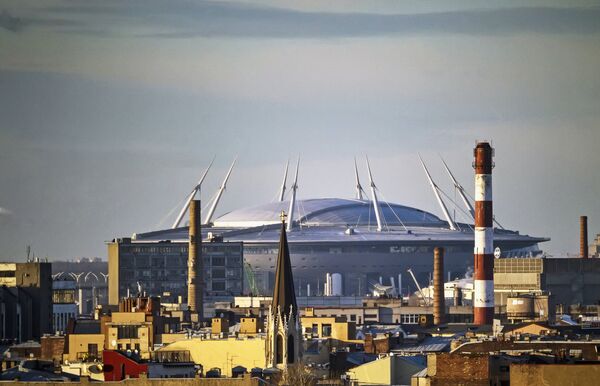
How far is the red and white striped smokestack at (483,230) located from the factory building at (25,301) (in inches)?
1021

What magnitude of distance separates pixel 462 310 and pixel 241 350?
76.3 metres

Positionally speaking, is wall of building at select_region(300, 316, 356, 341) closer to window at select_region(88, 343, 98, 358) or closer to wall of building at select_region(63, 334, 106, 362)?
wall of building at select_region(63, 334, 106, 362)

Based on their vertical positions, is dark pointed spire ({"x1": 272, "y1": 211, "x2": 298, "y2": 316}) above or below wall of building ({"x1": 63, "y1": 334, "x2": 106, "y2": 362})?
above

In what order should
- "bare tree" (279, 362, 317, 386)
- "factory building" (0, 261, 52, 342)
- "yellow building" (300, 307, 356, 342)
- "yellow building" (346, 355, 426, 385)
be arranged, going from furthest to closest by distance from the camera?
"factory building" (0, 261, 52, 342) < "yellow building" (300, 307, 356, 342) < "yellow building" (346, 355, 426, 385) < "bare tree" (279, 362, 317, 386)

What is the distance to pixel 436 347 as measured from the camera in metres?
124

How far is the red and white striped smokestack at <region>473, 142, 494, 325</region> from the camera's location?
562 ft

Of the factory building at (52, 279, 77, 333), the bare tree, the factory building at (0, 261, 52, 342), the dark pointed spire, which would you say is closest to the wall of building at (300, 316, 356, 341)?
the factory building at (0, 261, 52, 342)

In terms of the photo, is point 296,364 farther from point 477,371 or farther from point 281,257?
point 477,371

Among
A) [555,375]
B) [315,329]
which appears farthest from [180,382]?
[315,329]

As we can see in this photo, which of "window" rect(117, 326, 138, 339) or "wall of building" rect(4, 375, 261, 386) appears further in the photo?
"window" rect(117, 326, 138, 339)

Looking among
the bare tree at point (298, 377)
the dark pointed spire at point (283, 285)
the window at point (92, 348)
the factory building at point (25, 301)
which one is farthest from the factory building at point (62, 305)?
the bare tree at point (298, 377)

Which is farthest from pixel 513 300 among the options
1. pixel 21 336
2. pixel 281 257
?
pixel 281 257

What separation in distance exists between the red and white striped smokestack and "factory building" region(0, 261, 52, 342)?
25943 millimetres

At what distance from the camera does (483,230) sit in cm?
17388
